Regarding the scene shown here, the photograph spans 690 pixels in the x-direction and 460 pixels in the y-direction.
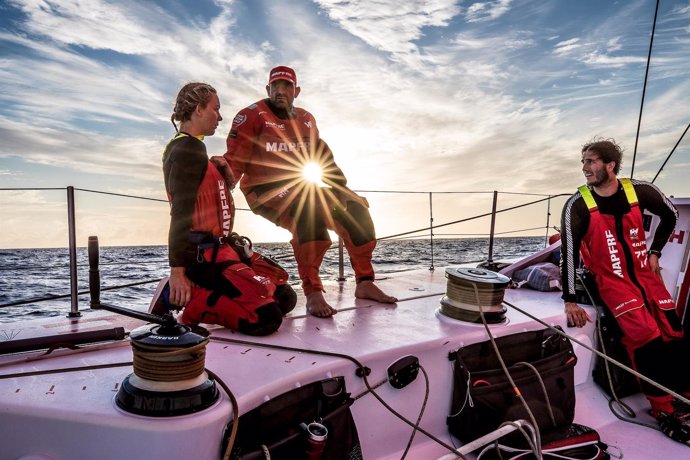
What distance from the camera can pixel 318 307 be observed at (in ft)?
8.69

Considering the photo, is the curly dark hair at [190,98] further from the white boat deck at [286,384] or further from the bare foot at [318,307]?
the bare foot at [318,307]

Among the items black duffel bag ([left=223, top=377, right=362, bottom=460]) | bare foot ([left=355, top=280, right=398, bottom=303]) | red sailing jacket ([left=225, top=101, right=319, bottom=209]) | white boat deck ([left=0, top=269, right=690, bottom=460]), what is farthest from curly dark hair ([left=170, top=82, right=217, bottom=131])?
bare foot ([left=355, top=280, right=398, bottom=303])

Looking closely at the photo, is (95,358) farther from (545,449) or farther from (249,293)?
(545,449)

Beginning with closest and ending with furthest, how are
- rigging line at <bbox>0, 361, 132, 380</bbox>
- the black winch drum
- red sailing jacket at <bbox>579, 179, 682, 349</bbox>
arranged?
1. rigging line at <bbox>0, 361, 132, 380</bbox>
2. the black winch drum
3. red sailing jacket at <bbox>579, 179, 682, 349</bbox>

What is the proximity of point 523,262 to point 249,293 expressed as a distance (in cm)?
260

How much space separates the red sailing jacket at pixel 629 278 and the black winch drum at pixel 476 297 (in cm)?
85

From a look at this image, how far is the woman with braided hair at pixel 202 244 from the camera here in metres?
2.05

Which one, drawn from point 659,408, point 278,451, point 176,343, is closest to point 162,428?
point 176,343

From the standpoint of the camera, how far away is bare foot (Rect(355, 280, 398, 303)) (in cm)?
301

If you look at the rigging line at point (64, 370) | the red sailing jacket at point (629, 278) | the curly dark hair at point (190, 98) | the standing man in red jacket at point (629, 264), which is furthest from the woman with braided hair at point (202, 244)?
the red sailing jacket at point (629, 278)

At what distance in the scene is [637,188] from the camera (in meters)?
3.07

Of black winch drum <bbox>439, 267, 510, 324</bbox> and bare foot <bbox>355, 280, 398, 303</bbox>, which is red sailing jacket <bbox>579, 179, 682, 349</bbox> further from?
bare foot <bbox>355, 280, 398, 303</bbox>

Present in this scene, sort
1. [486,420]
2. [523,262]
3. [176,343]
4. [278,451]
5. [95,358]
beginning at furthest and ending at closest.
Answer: [523,262] → [486,420] → [95,358] → [278,451] → [176,343]

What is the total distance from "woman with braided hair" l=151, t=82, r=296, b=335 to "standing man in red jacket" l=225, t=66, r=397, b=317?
2.09ft
